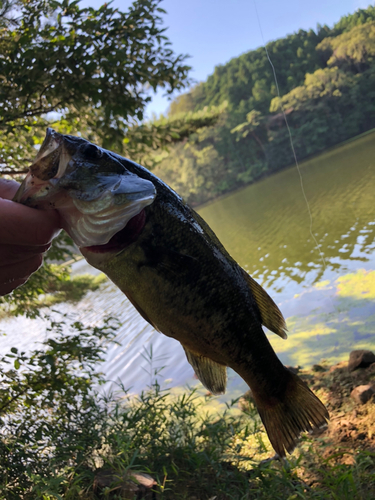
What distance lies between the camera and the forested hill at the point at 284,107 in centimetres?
4409

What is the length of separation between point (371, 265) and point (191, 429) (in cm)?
632

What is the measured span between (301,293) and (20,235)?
27.1 feet

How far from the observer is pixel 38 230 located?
132cm

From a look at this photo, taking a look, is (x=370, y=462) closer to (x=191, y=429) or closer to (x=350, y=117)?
(x=191, y=429)

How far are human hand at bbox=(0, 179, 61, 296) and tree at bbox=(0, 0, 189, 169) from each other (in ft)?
8.57

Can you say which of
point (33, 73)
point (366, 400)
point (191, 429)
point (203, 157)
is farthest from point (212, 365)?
point (203, 157)

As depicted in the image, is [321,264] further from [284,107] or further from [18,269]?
[284,107]

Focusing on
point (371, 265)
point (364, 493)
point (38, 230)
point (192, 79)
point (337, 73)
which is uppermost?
point (337, 73)

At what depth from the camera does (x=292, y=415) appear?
5.91 feet

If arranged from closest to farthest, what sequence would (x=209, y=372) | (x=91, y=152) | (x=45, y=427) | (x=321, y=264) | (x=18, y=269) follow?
1. (x=91, y=152)
2. (x=18, y=269)
3. (x=209, y=372)
4. (x=45, y=427)
5. (x=321, y=264)

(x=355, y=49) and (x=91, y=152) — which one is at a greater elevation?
(x=355, y=49)

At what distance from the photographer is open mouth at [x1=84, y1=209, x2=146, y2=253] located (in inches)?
55.5

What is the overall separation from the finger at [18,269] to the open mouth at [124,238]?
0.31m

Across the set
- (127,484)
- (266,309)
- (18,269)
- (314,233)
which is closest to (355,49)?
(314,233)
